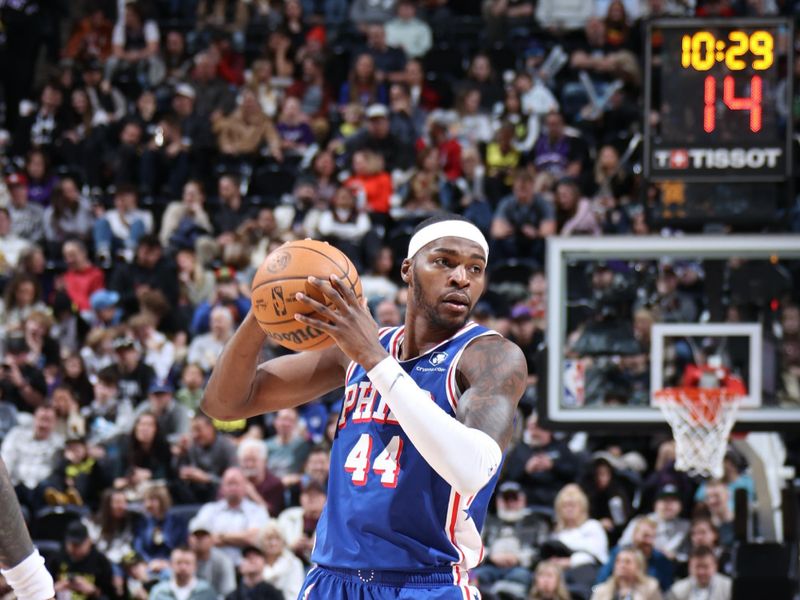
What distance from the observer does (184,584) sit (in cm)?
1003

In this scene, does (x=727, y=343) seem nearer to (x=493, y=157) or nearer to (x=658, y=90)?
(x=658, y=90)

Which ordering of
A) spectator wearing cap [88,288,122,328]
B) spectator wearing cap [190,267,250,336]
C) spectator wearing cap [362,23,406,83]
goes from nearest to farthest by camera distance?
spectator wearing cap [190,267,250,336], spectator wearing cap [88,288,122,328], spectator wearing cap [362,23,406,83]

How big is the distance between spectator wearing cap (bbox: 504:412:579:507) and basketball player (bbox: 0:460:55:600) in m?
7.18

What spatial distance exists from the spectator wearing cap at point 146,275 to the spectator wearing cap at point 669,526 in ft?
17.2

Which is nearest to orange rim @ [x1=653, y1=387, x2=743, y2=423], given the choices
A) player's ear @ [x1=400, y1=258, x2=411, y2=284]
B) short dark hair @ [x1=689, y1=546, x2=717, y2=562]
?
short dark hair @ [x1=689, y1=546, x2=717, y2=562]

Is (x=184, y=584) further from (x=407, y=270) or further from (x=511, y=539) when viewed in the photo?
(x=407, y=270)

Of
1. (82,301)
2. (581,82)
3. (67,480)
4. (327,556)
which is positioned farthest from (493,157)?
(327,556)

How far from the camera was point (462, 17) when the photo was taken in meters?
17.4

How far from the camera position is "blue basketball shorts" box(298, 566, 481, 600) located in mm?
4176

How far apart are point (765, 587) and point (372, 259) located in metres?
5.65

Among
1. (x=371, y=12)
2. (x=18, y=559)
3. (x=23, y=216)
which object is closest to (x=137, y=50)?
(x=371, y=12)

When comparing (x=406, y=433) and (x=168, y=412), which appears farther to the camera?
(x=168, y=412)

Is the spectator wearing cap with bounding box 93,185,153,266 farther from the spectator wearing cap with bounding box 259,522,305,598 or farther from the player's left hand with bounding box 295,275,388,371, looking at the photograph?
the player's left hand with bounding box 295,275,388,371

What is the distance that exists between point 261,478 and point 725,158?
14.7 feet
